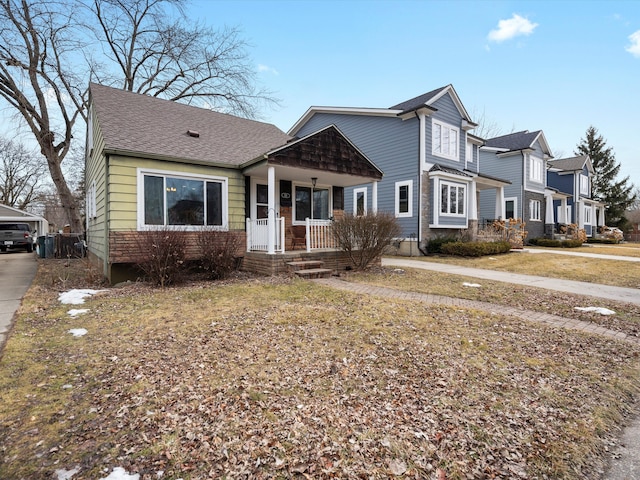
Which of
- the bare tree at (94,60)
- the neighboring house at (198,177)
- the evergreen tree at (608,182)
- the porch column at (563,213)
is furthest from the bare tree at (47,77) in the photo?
the evergreen tree at (608,182)

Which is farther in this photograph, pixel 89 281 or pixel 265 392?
pixel 89 281

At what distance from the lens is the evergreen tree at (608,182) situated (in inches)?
1464

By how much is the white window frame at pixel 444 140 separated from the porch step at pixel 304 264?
9.37 meters

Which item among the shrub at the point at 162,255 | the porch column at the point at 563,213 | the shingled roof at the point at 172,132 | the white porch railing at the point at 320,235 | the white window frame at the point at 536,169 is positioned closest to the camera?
the shrub at the point at 162,255

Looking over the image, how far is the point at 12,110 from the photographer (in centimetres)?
1795

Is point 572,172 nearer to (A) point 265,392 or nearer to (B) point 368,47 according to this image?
(B) point 368,47

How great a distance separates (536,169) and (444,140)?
11.5 meters

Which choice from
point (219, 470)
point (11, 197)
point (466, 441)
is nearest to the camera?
point (219, 470)

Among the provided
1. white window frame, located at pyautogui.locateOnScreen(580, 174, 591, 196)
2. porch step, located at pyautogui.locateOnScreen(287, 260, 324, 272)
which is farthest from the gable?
white window frame, located at pyautogui.locateOnScreen(580, 174, 591, 196)

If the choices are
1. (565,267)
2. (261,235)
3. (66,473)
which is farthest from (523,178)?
(66,473)

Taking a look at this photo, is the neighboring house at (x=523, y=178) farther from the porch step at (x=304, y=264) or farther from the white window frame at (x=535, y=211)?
the porch step at (x=304, y=264)

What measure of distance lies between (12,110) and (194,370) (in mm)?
22915

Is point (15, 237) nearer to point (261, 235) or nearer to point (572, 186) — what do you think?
point (261, 235)

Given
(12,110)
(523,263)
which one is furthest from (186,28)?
(523,263)
